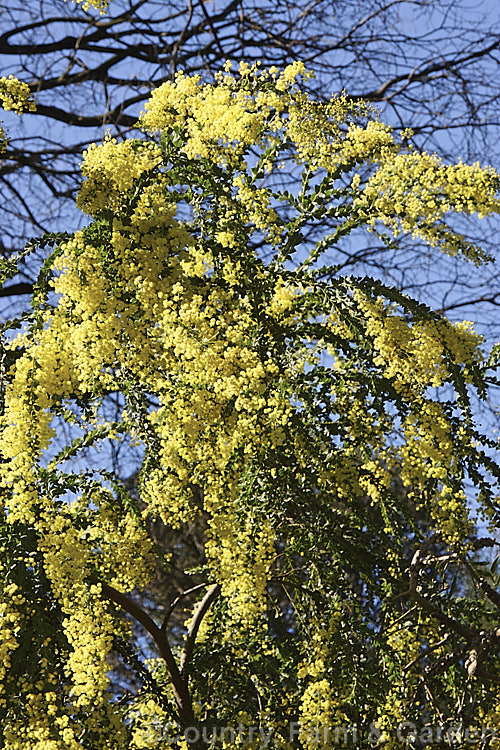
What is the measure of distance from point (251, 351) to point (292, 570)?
1409 millimetres

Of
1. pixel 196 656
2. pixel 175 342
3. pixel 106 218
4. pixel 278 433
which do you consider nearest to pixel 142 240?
pixel 106 218

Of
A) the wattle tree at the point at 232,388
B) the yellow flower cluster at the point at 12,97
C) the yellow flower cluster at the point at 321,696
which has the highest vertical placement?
the yellow flower cluster at the point at 12,97

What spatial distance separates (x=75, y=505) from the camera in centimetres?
312

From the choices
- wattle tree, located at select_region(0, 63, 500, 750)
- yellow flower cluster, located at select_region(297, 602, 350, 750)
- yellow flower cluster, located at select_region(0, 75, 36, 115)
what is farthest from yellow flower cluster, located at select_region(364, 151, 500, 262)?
yellow flower cluster, located at select_region(297, 602, 350, 750)

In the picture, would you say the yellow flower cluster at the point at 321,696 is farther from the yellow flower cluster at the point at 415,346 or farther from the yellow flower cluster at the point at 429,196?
the yellow flower cluster at the point at 429,196

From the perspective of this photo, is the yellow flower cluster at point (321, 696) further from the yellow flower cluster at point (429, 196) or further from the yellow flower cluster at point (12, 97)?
the yellow flower cluster at point (12, 97)

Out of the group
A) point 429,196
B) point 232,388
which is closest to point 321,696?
point 232,388

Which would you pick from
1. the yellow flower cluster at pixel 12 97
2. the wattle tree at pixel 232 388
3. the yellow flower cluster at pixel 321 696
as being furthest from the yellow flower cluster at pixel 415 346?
the yellow flower cluster at pixel 12 97

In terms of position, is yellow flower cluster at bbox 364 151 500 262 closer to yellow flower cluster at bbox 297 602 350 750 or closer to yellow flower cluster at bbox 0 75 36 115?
yellow flower cluster at bbox 0 75 36 115

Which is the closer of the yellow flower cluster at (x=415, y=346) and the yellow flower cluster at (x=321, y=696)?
the yellow flower cluster at (x=415, y=346)

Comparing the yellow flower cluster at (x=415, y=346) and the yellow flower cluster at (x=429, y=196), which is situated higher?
the yellow flower cluster at (x=429, y=196)

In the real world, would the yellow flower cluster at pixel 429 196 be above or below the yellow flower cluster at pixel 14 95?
below

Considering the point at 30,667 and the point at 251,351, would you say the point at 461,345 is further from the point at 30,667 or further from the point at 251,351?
the point at 30,667

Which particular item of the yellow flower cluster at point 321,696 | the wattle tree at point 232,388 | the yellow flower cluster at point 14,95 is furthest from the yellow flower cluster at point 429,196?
the yellow flower cluster at point 321,696
